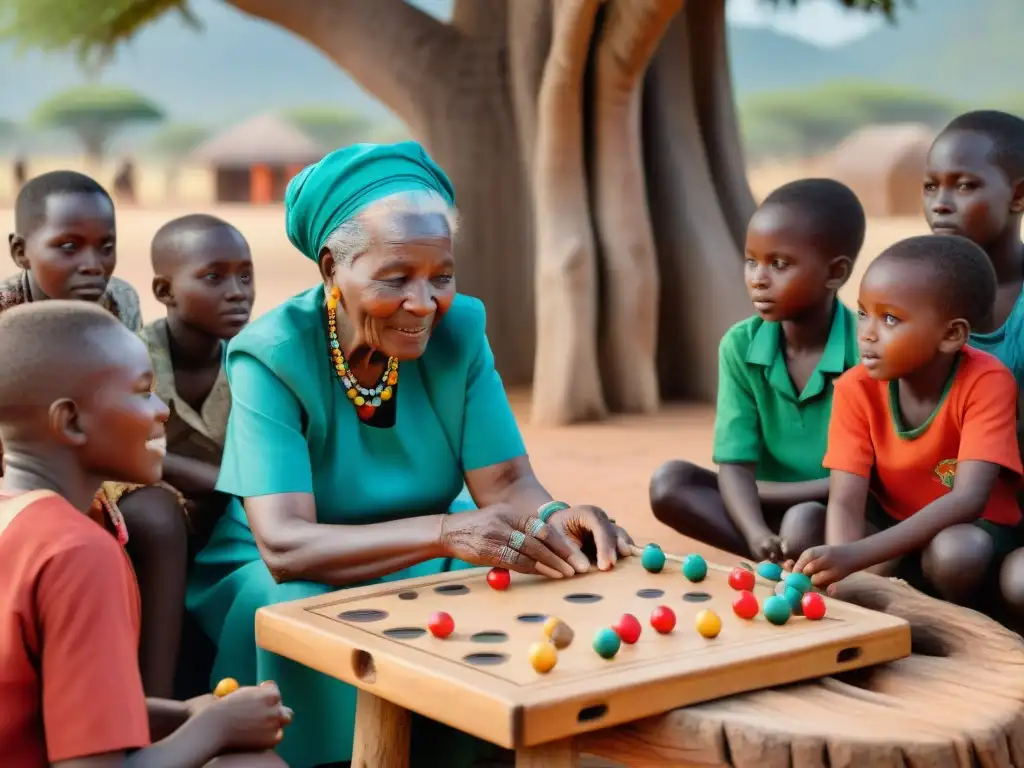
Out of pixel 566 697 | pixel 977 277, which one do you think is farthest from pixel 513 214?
pixel 566 697

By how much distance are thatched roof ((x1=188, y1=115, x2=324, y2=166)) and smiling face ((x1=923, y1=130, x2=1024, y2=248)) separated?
3938 centimetres

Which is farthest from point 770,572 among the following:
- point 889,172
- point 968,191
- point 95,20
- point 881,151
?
point 881,151

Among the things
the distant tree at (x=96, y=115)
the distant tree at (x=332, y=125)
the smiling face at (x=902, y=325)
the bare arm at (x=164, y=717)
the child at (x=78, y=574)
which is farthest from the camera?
the distant tree at (x=332, y=125)

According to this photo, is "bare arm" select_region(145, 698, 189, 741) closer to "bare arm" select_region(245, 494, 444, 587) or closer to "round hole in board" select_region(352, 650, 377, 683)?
"round hole in board" select_region(352, 650, 377, 683)

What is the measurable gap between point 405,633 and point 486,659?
22cm

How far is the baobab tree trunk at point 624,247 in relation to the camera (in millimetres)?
9859

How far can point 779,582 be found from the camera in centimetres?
305

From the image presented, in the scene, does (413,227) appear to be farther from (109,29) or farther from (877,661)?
(109,29)

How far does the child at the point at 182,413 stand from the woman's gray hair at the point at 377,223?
82 cm

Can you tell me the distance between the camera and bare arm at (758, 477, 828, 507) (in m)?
4.30

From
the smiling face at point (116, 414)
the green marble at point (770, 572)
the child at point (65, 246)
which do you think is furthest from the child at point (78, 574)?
the child at point (65, 246)

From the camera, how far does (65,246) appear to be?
436cm

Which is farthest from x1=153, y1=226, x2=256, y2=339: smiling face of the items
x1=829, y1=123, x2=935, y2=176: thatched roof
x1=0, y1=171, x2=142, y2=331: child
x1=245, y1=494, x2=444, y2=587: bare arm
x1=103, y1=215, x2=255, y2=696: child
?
x1=829, y1=123, x2=935, y2=176: thatched roof

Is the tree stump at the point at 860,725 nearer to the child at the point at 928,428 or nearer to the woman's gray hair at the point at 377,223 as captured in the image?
the child at the point at 928,428
